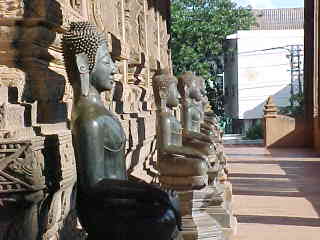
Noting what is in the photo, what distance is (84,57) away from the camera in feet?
10.5

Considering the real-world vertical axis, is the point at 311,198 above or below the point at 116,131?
below

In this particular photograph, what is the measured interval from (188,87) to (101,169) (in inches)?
159

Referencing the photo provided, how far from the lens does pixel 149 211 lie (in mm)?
2980

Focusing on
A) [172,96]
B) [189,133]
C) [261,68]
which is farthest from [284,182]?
[261,68]

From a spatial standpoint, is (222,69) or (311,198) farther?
(222,69)

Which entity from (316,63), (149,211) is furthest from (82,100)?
(316,63)

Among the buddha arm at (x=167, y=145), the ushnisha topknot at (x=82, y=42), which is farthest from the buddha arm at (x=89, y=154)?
the buddha arm at (x=167, y=145)

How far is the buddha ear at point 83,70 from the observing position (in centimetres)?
320

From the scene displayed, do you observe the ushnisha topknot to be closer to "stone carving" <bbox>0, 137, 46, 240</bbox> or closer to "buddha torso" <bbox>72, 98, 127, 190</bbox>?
"buddha torso" <bbox>72, 98, 127, 190</bbox>

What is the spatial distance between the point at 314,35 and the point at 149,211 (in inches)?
763

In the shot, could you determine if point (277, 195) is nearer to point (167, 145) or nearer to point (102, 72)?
point (167, 145)

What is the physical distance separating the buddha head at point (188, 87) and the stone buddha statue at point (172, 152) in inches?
45.0

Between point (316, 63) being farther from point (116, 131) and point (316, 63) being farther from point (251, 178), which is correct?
point (116, 131)

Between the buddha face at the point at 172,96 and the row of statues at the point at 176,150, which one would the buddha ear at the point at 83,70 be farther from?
the buddha face at the point at 172,96
